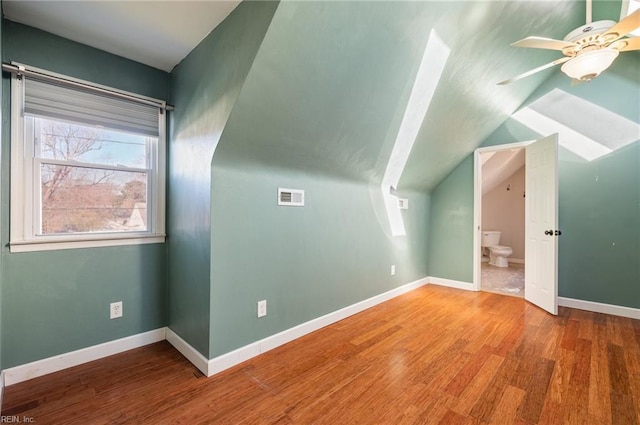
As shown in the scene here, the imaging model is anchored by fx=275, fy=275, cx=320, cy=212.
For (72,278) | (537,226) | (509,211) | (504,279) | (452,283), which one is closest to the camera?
(72,278)

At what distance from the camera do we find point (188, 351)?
2.14 metres

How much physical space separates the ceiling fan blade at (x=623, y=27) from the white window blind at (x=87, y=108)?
3.34m

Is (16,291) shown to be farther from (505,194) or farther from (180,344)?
(505,194)

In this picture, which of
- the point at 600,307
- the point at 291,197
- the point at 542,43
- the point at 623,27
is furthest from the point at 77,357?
the point at 600,307

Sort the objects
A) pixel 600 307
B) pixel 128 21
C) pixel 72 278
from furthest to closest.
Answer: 1. pixel 600 307
2. pixel 72 278
3. pixel 128 21

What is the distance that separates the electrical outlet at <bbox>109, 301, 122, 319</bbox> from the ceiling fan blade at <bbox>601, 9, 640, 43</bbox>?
3.94 meters

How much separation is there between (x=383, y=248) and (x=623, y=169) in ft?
9.40

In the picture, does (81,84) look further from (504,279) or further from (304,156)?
(504,279)

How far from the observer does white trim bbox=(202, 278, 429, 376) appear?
1.98m

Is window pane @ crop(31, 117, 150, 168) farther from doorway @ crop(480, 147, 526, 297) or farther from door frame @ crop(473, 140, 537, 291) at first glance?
doorway @ crop(480, 147, 526, 297)

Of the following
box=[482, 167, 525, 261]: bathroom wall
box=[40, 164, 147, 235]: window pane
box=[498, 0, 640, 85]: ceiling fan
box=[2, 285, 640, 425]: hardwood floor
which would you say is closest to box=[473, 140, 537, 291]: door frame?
box=[2, 285, 640, 425]: hardwood floor

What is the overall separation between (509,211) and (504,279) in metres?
2.20

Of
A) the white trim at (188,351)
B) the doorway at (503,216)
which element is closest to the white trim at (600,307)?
the doorway at (503,216)

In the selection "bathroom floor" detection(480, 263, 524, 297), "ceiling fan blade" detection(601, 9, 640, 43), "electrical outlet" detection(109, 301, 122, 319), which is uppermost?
"ceiling fan blade" detection(601, 9, 640, 43)
